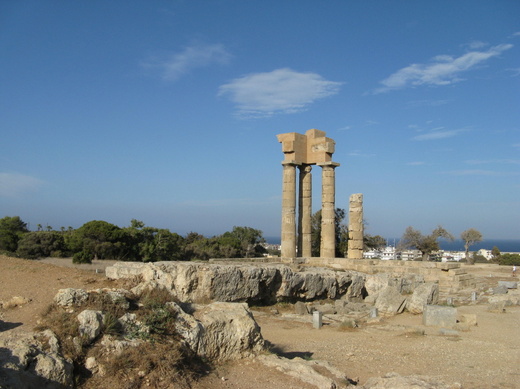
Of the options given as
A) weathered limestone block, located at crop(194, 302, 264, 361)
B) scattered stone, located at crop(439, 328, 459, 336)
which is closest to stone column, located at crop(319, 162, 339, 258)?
scattered stone, located at crop(439, 328, 459, 336)

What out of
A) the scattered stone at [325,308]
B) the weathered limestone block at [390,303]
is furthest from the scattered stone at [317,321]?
the weathered limestone block at [390,303]

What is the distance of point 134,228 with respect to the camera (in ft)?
103

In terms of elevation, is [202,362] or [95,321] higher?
[95,321]

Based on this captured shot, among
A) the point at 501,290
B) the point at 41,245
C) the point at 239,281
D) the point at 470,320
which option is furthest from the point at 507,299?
the point at 41,245

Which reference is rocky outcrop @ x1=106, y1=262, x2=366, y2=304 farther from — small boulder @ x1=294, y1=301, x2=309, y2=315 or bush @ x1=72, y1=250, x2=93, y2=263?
bush @ x1=72, y1=250, x2=93, y2=263

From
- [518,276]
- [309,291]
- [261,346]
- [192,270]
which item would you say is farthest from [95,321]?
[518,276]

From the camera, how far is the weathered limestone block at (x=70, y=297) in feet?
20.2

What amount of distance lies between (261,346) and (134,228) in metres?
25.9

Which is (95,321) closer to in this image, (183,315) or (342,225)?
(183,315)

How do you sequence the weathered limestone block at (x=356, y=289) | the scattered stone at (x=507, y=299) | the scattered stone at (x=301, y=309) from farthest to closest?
the weathered limestone block at (x=356, y=289), the scattered stone at (x=507, y=299), the scattered stone at (x=301, y=309)

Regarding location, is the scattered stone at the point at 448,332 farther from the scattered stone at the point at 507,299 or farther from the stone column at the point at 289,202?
the stone column at the point at 289,202

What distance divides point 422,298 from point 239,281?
614 centimetres

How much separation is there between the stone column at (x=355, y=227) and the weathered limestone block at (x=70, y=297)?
18762mm

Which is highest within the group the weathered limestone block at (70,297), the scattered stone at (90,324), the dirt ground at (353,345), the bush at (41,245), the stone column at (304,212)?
the stone column at (304,212)
